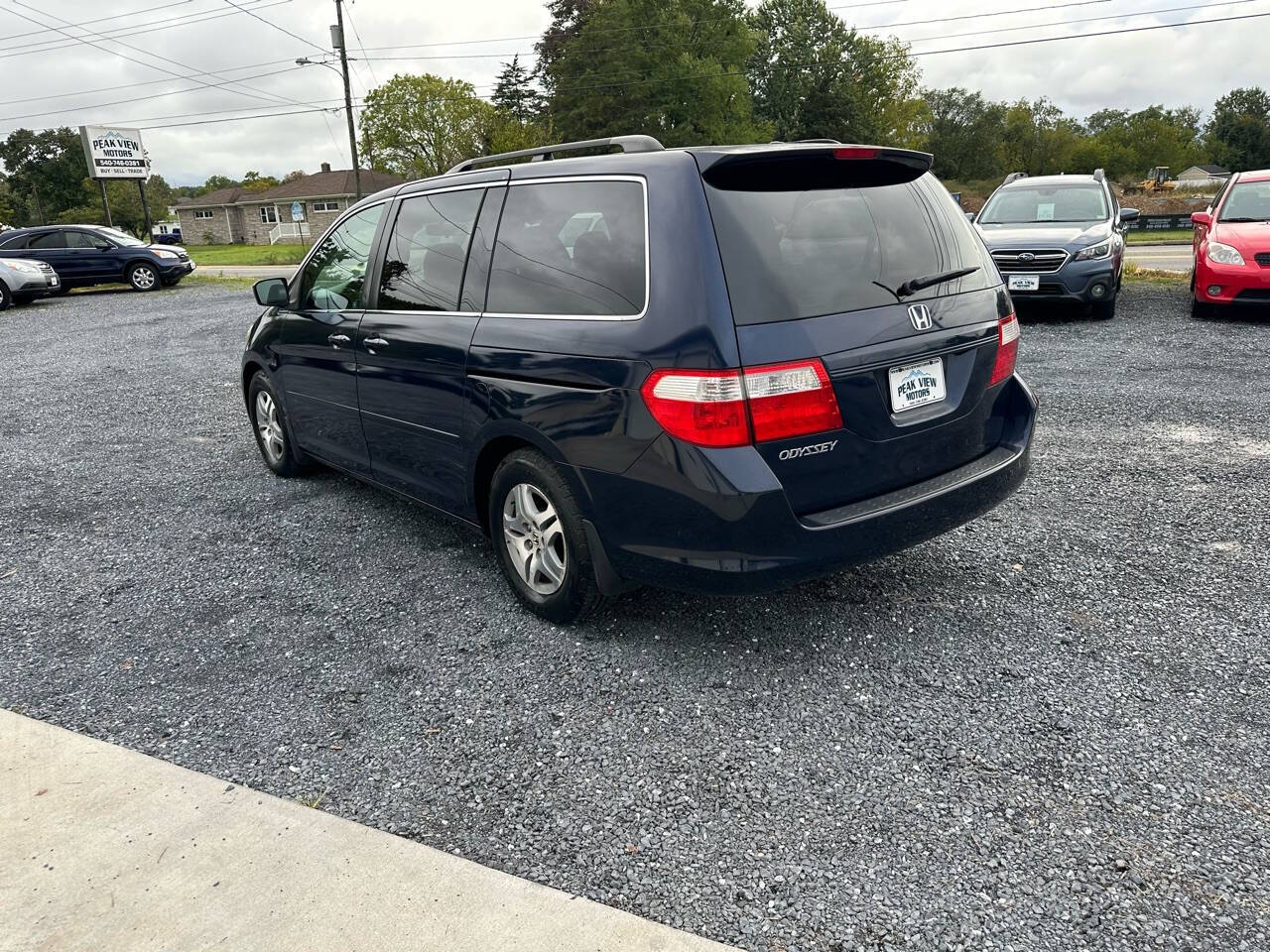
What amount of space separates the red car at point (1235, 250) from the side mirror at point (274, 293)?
31.4 ft

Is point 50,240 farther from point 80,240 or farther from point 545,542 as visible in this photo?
point 545,542

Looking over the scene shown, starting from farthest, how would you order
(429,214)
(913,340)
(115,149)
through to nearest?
(115,149) → (429,214) → (913,340)

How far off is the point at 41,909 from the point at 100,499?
390cm

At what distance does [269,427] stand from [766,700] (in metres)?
3.97

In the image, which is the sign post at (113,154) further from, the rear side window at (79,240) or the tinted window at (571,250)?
the tinted window at (571,250)

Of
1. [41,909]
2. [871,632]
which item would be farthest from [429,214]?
[41,909]

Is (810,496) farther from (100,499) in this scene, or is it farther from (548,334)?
(100,499)

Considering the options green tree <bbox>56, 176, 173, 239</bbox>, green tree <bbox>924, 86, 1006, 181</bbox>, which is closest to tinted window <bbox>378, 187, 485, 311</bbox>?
green tree <bbox>56, 176, 173, 239</bbox>


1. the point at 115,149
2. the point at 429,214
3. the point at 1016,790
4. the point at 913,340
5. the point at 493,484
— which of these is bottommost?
the point at 1016,790

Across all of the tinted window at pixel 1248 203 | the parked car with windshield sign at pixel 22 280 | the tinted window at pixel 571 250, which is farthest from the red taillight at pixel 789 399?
the parked car with windshield sign at pixel 22 280

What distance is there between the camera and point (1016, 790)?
2449mm

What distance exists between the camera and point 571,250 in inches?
126

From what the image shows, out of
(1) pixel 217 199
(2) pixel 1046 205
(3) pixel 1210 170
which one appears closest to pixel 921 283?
(2) pixel 1046 205

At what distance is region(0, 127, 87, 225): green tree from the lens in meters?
84.1
